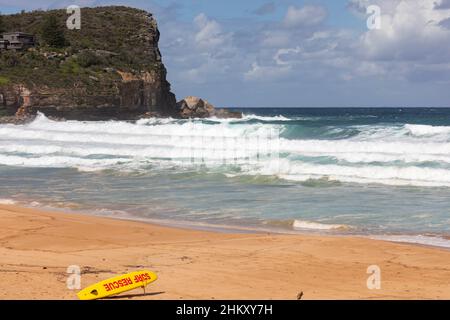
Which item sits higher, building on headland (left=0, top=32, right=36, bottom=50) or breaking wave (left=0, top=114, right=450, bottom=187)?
building on headland (left=0, top=32, right=36, bottom=50)

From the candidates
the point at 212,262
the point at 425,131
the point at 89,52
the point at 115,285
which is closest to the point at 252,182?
the point at 212,262

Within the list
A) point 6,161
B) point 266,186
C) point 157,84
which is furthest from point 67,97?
point 266,186

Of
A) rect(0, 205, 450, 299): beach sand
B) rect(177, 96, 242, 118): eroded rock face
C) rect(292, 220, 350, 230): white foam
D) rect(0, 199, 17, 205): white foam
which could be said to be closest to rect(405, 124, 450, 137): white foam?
rect(292, 220, 350, 230): white foam

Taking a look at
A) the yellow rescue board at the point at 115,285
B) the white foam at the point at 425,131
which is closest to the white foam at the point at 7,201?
the yellow rescue board at the point at 115,285

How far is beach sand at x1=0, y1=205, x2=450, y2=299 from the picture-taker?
841cm

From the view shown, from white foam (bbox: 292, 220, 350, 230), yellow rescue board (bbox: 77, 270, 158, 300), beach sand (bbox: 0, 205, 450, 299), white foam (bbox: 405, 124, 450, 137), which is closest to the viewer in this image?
yellow rescue board (bbox: 77, 270, 158, 300)

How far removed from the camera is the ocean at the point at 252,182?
14797mm

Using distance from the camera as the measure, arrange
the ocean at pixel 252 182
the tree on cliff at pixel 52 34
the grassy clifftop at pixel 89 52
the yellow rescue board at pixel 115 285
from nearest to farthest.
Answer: the yellow rescue board at pixel 115 285
the ocean at pixel 252 182
the grassy clifftop at pixel 89 52
the tree on cliff at pixel 52 34

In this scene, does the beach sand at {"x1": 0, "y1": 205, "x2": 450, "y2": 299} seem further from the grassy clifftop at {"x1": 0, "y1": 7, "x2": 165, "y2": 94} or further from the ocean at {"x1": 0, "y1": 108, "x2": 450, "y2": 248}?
the grassy clifftop at {"x1": 0, "y1": 7, "x2": 165, "y2": 94}

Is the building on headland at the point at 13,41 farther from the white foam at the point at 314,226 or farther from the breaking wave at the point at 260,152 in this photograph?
the white foam at the point at 314,226

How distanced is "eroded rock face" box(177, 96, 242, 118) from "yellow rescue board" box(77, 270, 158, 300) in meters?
68.6

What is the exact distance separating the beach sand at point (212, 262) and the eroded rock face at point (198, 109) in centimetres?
A: 6378
